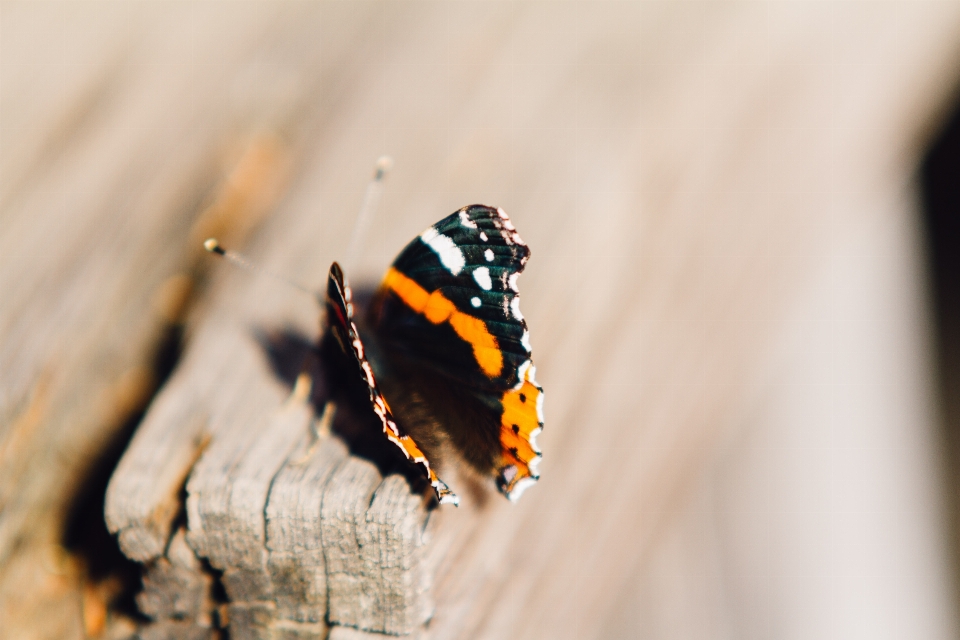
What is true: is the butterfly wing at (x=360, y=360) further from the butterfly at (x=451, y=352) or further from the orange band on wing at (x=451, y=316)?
the orange band on wing at (x=451, y=316)

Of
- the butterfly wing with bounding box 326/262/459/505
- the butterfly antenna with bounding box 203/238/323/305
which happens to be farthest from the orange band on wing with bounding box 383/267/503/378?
the butterfly wing with bounding box 326/262/459/505

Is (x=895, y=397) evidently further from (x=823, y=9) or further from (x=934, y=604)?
(x=823, y=9)

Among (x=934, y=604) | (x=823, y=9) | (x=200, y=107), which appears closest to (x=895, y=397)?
(x=934, y=604)

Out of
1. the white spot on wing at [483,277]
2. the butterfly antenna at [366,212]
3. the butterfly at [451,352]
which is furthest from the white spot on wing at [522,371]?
the butterfly antenna at [366,212]

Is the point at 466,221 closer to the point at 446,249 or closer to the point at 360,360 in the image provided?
the point at 446,249

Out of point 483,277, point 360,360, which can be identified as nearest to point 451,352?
point 483,277

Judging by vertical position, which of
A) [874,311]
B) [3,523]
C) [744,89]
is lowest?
[3,523]

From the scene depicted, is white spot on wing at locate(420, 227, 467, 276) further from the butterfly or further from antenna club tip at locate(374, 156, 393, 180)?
antenna club tip at locate(374, 156, 393, 180)
